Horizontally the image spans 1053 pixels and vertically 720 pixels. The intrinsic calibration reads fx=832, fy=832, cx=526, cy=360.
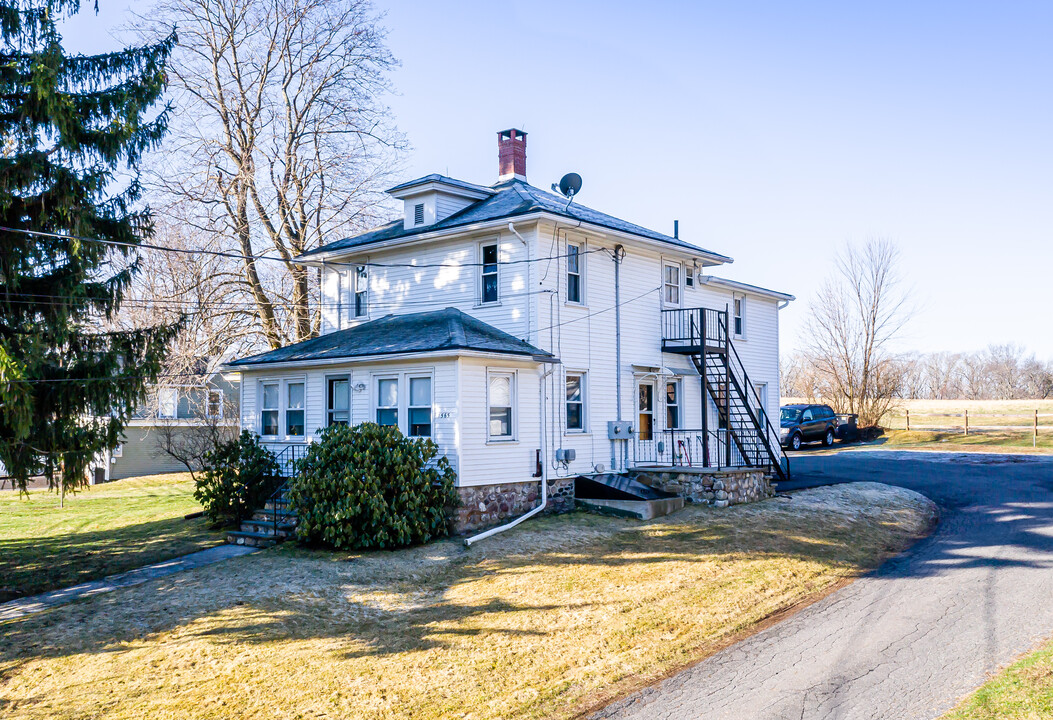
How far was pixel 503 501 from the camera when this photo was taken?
17141 mm

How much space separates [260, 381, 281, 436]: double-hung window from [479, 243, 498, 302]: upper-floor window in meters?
5.42

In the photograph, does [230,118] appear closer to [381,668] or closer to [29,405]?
[29,405]

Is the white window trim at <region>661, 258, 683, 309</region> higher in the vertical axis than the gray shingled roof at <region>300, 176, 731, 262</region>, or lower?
lower

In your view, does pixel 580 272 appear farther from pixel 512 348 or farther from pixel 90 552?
pixel 90 552

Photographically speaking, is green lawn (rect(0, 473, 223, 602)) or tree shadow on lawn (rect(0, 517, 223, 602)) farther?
green lawn (rect(0, 473, 223, 602))

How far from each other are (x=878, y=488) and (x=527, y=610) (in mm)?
13689

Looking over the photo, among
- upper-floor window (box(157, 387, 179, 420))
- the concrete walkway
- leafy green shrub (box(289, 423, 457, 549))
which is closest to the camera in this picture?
the concrete walkway

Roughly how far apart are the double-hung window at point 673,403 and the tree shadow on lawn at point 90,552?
37.8ft

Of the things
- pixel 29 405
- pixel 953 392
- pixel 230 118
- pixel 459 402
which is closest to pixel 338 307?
pixel 459 402

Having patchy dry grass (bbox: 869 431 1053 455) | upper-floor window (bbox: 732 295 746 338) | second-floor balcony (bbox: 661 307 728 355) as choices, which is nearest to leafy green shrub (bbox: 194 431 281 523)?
second-floor balcony (bbox: 661 307 728 355)

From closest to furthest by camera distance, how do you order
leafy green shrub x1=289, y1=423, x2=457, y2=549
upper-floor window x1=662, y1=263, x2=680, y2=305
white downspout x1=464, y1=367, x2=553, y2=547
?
leafy green shrub x1=289, y1=423, x2=457, y2=549
white downspout x1=464, y1=367, x2=553, y2=547
upper-floor window x1=662, y1=263, x2=680, y2=305

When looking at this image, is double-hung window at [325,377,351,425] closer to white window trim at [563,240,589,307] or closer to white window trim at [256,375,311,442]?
white window trim at [256,375,311,442]

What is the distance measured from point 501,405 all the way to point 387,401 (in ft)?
8.02

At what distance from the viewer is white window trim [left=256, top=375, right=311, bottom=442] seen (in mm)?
19141
